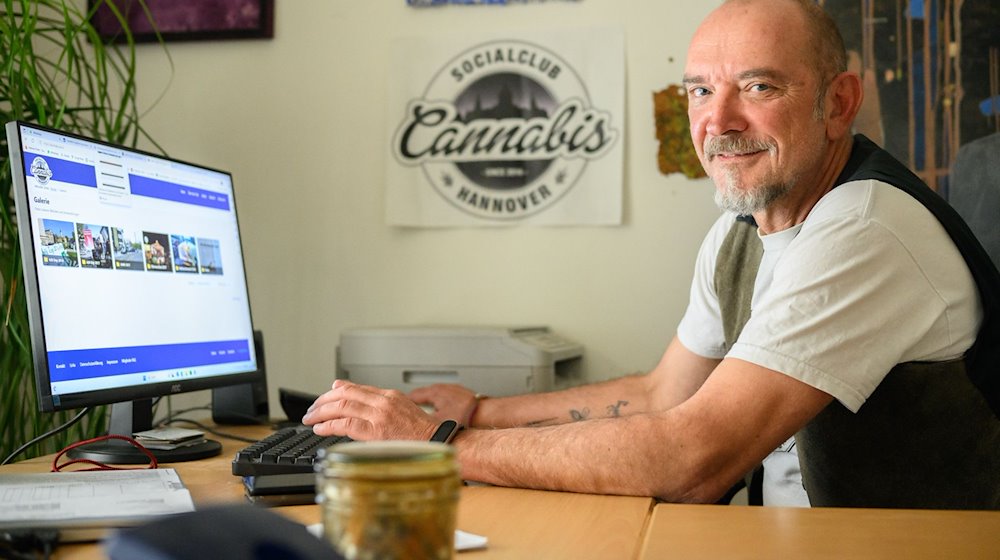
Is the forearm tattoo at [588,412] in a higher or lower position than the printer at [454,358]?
lower

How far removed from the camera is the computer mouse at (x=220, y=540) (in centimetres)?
55

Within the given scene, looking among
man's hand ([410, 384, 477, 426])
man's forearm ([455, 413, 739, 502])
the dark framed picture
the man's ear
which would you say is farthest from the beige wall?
man's forearm ([455, 413, 739, 502])

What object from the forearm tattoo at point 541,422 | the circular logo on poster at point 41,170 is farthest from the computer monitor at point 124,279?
the forearm tattoo at point 541,422

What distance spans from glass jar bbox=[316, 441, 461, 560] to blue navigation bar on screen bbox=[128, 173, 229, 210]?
1.19m

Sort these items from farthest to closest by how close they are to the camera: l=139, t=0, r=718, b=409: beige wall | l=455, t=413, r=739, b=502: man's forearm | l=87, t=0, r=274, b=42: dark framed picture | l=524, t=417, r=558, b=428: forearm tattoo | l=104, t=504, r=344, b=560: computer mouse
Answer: l=87, t=0, r=274, b=42: dark framed picture
l=139, t=0, r=718, b=409: beige wall
l=524, t=417, r=558, b=428: forearm tattoo
l=455, t=413, r=739, b=502: man's forearm
l=104, t=504, r=344, b=560: computer mouse

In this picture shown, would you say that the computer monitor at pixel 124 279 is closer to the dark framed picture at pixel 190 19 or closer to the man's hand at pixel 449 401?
the man's hand at pixel 449 401

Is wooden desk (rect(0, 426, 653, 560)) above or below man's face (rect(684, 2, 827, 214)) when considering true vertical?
below

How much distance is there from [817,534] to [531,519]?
29cm

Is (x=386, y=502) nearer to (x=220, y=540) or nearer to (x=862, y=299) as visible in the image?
(x=220, y=540)

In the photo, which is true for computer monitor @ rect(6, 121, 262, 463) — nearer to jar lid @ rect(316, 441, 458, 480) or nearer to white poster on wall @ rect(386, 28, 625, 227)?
white poster on wall @ rect(386, 28, 625, 227)

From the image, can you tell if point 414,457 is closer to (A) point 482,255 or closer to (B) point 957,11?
(A) point 482,255

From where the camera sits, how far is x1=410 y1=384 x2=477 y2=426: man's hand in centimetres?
195

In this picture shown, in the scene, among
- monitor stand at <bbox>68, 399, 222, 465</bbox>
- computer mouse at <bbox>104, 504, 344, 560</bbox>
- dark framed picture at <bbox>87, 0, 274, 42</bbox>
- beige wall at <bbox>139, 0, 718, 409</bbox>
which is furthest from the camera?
dark framed picture at <bbox>87, 0, 274, 42</bbox>

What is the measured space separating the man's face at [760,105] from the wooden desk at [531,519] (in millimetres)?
636
